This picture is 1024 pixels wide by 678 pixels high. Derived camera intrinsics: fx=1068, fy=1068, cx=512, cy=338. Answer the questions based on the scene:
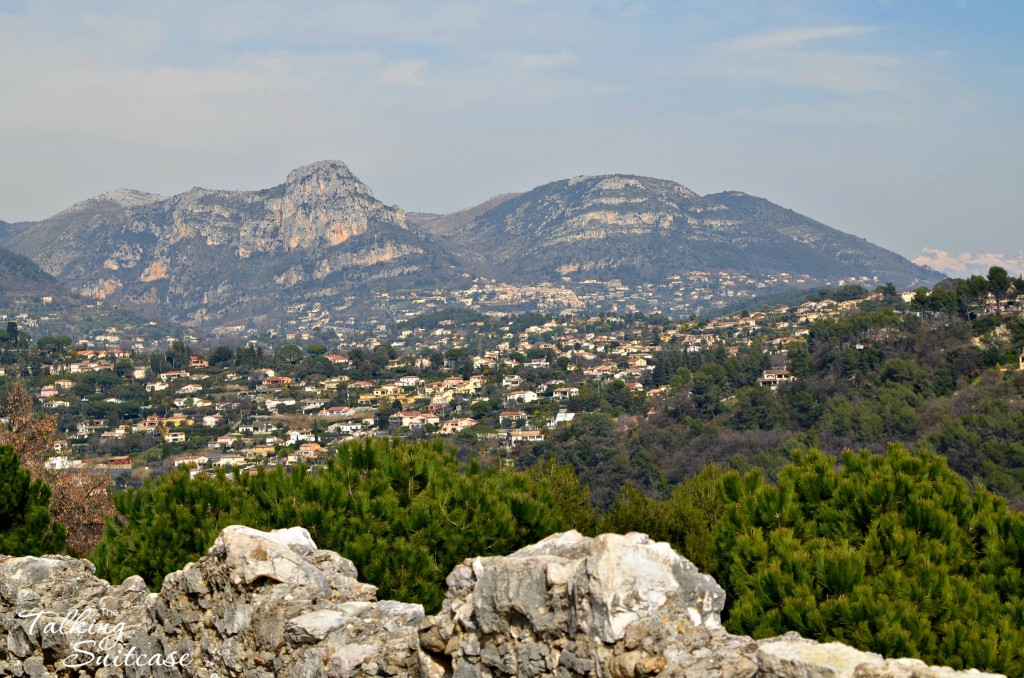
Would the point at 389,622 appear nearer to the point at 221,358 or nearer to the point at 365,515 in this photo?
the point at 365,515

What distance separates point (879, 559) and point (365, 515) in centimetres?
420

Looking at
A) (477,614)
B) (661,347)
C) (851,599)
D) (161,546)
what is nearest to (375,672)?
(477,614)

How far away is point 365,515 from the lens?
363 inches

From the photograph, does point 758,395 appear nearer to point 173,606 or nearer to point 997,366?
point 997,366

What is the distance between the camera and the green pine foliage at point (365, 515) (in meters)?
8.89

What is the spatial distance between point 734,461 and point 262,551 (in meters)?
38.7

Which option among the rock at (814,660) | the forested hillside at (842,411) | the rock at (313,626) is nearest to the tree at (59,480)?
the rock at (313,626)

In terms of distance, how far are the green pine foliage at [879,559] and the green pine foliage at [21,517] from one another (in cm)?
673

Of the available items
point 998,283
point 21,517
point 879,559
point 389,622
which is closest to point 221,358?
point 998,283

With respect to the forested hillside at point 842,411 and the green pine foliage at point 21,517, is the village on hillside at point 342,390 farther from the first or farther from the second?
the green pine foliage at point 21,517

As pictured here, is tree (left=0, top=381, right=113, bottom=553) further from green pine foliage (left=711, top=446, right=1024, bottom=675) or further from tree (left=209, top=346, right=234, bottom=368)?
tree (left=209, top=346, right=234, bottom=368)

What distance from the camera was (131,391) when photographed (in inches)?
3381

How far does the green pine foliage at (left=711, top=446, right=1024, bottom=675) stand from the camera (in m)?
6.29

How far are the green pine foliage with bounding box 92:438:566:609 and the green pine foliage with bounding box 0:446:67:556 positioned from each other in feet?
3.01
